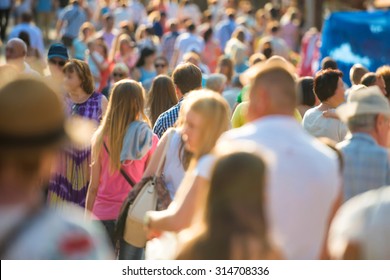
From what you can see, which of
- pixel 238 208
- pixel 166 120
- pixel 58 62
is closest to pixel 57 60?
pixel 58 62

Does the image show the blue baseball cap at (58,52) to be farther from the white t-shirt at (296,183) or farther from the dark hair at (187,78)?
the white t-shirt at (296,183)

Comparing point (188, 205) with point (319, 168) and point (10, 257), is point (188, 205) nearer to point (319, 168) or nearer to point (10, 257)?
point (319, 168)

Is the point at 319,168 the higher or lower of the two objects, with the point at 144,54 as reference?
higher

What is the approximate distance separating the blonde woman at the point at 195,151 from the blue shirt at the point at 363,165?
815mm

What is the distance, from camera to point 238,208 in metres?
3.83

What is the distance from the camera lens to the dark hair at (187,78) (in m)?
9.37

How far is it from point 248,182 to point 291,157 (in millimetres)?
1163

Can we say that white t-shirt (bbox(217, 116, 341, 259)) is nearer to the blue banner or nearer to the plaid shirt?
the plaid shirt

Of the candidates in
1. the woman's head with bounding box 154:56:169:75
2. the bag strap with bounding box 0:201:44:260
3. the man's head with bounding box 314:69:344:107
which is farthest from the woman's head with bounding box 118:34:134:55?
the bag strap with bounding box 0:201:44:260

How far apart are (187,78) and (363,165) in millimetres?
3272

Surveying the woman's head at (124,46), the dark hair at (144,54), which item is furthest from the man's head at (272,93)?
the woman's head at (124,46)

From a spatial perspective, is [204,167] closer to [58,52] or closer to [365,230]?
[365,230]
